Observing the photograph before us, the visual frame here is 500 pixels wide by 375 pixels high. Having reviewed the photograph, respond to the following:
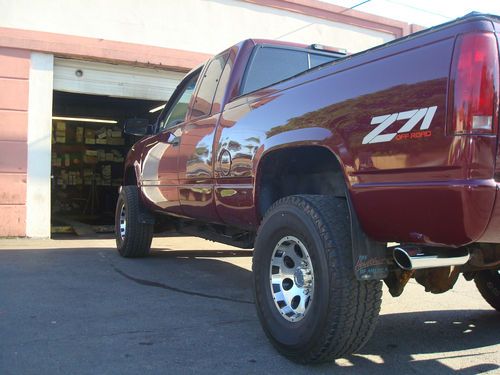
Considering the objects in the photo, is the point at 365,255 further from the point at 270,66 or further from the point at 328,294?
the point at 270,66

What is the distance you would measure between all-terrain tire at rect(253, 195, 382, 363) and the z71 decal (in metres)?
0.52

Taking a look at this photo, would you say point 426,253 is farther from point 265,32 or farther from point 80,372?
point 265,32

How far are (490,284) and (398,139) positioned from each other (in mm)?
2334

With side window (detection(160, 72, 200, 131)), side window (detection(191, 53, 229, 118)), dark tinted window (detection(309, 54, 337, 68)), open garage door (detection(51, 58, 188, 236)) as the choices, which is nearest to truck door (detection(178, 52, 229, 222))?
side window (detection(191, 53, 229, 118))

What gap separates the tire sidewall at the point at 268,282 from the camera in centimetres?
289

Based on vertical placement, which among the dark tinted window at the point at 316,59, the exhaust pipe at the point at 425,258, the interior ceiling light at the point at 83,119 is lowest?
the exhaust pipe at the point at 425,258

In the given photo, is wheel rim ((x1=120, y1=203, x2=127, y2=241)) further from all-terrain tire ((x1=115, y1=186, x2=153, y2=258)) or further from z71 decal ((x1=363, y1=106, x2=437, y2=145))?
Answer: z71 decal ((x1=363, y1=106, x2=437, y2=145))

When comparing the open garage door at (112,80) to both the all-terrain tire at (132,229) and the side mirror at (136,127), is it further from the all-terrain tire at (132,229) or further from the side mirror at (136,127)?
the side mirror at (136,127)

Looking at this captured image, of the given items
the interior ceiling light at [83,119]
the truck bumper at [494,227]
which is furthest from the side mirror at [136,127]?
the interior ceiling light at [83,119]

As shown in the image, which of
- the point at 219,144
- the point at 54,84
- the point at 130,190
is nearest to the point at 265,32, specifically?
the point at 54,84

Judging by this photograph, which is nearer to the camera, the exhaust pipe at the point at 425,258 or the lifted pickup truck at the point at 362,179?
the lifted pickup truck at the point at 362,179

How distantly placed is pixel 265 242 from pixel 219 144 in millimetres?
1173

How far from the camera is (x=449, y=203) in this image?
2354 mm

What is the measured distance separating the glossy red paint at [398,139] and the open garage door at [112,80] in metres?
6.72
